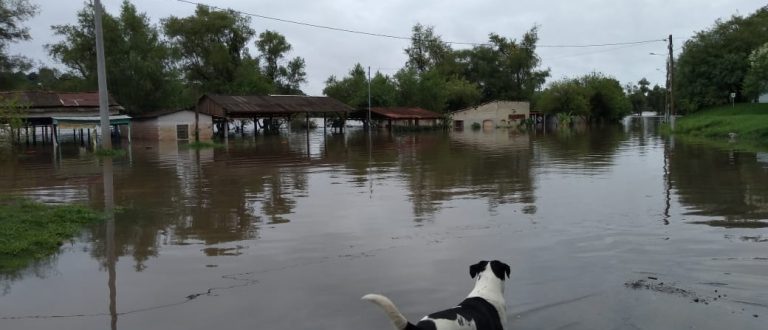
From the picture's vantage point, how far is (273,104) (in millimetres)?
53000

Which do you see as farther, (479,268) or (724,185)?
(724,185)

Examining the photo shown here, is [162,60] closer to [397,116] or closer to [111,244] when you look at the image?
[397,116]

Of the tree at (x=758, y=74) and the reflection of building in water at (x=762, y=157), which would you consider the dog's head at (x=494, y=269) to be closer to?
the reflection of building in water at (x=762, y=157)

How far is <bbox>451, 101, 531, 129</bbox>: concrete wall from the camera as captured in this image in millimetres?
79319

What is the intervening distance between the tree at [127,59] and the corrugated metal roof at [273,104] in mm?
8646

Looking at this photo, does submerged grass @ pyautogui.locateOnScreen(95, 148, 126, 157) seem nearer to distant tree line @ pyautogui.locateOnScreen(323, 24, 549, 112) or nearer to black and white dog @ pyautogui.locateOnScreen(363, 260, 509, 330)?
black and white dog @ pyautogui.locateOnScreen(363, 260, 509, 330)

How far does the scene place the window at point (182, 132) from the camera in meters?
48.2

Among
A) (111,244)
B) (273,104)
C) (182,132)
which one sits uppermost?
(273,104)

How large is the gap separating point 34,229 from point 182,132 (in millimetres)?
40804

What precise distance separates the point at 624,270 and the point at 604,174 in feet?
37.0

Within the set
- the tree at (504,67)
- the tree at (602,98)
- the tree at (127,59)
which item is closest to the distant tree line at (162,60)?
the tree at (127,59)

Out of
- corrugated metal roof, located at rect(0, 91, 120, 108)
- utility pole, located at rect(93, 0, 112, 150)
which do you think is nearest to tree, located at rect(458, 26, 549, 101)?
corrugated metal roof, located at rect(0, 91, 120, 108)

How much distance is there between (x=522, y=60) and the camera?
9519 centimetres

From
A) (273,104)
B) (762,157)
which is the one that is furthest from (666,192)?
(273,104)
